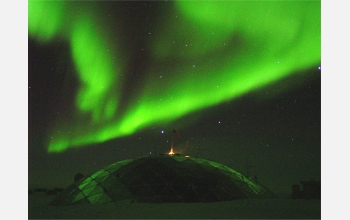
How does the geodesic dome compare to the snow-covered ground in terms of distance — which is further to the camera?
the geodesic dome

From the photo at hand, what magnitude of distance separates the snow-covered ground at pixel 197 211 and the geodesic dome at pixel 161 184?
192cm

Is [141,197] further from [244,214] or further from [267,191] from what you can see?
[267,191]

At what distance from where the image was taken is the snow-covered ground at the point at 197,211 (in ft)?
24.1

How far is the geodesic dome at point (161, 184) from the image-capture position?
1042 centimetres

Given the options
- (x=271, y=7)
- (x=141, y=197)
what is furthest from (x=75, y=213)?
(x=271, y=7)

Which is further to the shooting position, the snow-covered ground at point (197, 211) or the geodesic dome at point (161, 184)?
the geodesic dome at point (161, 184)

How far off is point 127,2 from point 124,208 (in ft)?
17.5

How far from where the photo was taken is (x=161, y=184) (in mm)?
10914

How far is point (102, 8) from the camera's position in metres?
8.94

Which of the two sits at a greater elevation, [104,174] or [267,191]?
[104,174]

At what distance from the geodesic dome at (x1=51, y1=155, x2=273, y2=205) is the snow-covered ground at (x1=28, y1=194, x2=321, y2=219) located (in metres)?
1.92

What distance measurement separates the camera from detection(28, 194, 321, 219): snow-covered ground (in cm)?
734

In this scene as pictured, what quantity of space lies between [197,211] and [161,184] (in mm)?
3365

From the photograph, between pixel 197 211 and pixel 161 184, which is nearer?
pixel 197 211
